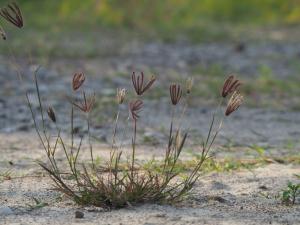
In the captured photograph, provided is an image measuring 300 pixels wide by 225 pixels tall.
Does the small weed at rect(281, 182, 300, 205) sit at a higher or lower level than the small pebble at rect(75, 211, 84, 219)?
higher

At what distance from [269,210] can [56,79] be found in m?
3.65

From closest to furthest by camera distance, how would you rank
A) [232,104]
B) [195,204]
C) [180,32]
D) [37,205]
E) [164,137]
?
[232,104] < [37,205] < [195,204] < [164,137] < [180,32]

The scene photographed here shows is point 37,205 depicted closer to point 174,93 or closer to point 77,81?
point 77,81

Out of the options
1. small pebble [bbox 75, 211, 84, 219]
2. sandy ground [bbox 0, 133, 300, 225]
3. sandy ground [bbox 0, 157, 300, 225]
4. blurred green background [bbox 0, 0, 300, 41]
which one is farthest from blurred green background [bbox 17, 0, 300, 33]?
small pebble [bbox 75, 211, 84, 219]

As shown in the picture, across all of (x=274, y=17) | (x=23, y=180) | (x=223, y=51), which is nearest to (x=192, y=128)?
(x=23, y=180)

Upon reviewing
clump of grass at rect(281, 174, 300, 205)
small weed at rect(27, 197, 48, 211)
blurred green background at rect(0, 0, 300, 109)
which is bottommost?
small weed at rect(27, 197, 48, 211)

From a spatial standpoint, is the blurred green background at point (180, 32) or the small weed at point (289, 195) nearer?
the small weed at point (289, 195)

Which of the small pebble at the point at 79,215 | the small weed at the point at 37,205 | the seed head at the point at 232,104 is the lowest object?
the small pebble at the point at 79,215

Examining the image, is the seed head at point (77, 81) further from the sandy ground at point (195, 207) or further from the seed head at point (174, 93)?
the sandy ground at point (195, 207)

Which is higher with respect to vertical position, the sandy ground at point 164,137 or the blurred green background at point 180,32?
the blurred green background at point 180,32

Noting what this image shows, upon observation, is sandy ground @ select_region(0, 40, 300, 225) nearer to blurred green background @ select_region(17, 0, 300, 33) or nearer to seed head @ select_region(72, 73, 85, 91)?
seed head @ select_region(72, 73, 85, 91)

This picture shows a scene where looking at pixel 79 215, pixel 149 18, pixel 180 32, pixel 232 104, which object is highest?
pixel 149 18

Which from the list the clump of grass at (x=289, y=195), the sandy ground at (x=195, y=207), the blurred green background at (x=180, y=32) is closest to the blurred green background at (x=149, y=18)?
the blurred green background at (x=180, y=32)

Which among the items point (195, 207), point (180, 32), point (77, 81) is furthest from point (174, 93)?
point (180, 32)
